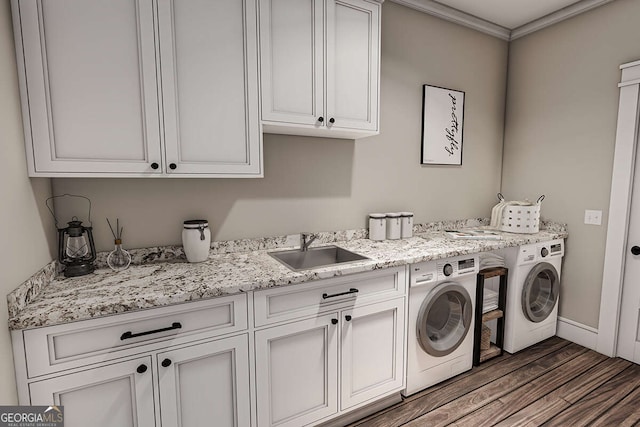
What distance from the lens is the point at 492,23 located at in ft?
9.77

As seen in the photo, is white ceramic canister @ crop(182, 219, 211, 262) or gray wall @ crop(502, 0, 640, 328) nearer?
white ceramic canister @ crop(182, 219, 211, 262)

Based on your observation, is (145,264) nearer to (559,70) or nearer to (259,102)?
(259,102)

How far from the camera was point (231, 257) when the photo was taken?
195cm

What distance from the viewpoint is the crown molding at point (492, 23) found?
2.58 metres

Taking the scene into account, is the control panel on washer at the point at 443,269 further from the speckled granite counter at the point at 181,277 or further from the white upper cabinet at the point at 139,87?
the white upper cabinet at the point at 139,87

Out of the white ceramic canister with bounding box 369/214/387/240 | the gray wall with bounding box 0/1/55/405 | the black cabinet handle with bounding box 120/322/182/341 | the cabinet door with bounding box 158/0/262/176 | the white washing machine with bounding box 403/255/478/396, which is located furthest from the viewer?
the white ceramic canister with bounding box 369/214/387/240

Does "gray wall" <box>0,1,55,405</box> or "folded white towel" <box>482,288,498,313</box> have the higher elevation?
"gray wall" <box>0,1,55,405</box>

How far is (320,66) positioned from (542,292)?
270 centimetres

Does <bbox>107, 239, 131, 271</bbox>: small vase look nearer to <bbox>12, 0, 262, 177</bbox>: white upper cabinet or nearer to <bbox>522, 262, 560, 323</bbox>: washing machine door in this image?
<bbox>12, 0, 262, 177</bbox>: white upper cabinet

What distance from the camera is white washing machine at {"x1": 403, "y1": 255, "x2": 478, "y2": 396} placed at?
2.04 m

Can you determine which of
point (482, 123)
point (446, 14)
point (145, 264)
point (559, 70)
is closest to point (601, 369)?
point (482, 123)

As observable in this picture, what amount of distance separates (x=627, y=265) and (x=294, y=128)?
2.77 meters

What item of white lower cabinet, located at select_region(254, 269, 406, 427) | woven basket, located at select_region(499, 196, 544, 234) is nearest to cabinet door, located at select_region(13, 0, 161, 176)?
white lower cabinet, located at select_region(254, 269, 406, 427)

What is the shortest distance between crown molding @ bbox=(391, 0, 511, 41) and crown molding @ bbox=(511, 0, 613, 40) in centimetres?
12
